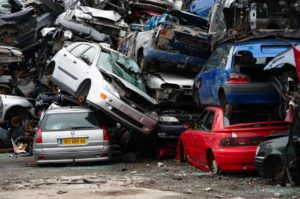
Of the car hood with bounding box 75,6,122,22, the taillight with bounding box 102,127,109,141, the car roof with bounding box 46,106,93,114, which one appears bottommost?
the taillight with bounding box 102,127,109,141

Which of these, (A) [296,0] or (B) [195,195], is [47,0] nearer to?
(A) [296,0]

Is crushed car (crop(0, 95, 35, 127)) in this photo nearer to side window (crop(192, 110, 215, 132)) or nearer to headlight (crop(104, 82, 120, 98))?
headlight (crop(104, 82, 120, 98))

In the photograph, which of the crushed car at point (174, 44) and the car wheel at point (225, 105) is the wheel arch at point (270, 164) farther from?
the crushed car at point (174, 44)

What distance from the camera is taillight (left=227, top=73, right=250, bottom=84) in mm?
11031

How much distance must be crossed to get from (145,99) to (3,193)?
625cm

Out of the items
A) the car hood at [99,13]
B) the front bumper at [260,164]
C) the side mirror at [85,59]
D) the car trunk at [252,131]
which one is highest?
the car hood at [99,13]

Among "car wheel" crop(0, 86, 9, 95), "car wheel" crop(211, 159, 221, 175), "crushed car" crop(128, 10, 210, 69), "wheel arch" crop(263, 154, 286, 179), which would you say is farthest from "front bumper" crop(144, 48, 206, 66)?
"car wheel" crop(0, 86, 9, 95)

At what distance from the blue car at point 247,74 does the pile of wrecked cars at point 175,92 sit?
0.06 feet

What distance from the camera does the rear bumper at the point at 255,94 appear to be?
10.9 metres

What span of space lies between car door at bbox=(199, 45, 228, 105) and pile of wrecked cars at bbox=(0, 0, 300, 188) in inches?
1.0

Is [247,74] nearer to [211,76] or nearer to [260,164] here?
[211,76]

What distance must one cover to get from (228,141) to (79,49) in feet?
22.2

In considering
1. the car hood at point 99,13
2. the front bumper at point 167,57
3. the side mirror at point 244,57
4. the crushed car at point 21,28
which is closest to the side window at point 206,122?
the side mirror at point 244,57

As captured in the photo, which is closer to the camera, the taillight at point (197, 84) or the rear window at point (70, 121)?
the taillight at point (197, 84)
